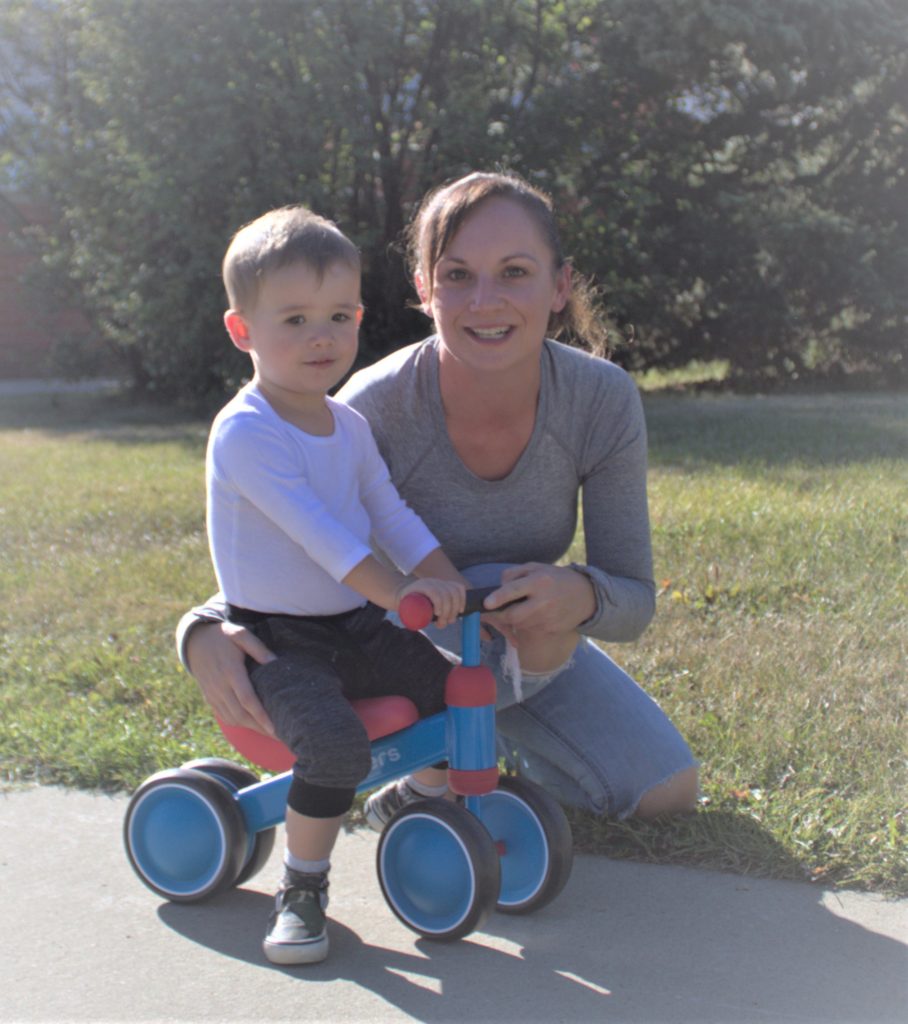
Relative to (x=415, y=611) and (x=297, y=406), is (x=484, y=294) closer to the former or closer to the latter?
(x=297, y=406)

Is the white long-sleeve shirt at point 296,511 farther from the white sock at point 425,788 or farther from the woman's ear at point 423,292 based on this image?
the white sock at point 425,788

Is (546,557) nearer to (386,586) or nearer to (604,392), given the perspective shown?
(604,392)

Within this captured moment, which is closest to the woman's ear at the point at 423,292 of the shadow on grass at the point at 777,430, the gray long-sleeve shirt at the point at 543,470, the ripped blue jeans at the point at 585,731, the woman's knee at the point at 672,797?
the gray long-sleeve shirt at the point at 543,470

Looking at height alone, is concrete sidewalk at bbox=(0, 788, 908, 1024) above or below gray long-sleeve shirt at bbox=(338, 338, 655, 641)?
below

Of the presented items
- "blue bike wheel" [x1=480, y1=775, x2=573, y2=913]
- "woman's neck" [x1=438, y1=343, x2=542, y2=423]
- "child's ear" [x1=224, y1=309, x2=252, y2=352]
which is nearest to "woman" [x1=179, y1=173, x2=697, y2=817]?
"woman's neck" [x1=438, y1=343, x2=542, y2=423]

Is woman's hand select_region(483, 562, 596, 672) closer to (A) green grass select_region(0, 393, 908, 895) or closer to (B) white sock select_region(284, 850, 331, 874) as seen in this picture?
(A) green grass select_region(0, 393, 908, 895)

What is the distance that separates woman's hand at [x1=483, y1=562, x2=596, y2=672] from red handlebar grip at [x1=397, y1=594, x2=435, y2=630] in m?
0.21

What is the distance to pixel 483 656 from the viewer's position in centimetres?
318

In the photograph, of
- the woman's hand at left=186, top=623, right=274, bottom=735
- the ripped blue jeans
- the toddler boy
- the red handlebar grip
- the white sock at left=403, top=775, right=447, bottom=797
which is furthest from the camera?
the ripped blue jeans

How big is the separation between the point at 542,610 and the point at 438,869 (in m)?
0.56

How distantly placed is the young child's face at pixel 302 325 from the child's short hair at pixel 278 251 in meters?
0.01

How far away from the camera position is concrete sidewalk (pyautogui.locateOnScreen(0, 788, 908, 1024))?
2316mm

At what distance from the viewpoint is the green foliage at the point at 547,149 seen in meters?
10.2

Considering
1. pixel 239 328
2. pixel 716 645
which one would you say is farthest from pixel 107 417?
pixel 239 328
